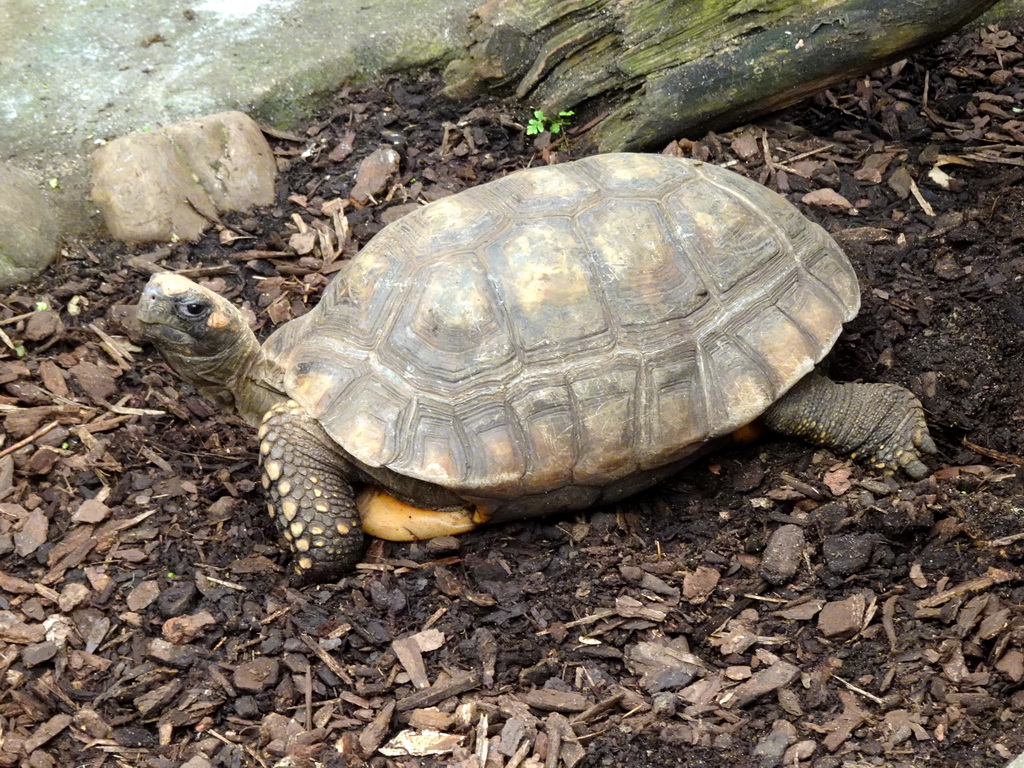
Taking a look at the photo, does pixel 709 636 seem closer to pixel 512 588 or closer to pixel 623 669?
pixel 623 669

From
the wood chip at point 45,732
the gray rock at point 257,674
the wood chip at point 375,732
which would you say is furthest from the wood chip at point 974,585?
the wood chip at point 45,732

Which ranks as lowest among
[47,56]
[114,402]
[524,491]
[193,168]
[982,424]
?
[982,424]

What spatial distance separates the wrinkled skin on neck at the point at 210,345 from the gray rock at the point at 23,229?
6.06ft

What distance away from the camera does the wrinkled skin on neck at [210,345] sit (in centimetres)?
470

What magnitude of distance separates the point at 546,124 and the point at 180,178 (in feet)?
9.13

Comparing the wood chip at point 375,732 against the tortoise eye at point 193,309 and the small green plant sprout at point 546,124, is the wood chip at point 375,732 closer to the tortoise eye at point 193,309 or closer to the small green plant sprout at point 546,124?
the tortoise eye at point 193,309

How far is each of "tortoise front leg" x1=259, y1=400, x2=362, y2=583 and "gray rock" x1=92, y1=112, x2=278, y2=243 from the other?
2603mm

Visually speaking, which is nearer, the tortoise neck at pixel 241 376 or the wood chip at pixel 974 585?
the wood chip at pixel 974 585

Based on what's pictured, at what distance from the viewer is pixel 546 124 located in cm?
715

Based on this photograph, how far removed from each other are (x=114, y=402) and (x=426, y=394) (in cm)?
226

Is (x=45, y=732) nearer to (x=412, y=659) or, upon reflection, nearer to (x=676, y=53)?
(x=412, y=659)

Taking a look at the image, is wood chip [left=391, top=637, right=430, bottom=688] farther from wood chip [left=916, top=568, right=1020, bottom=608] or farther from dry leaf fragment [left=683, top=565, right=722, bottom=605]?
wood chip [left=916, top=568, right=1020, bottom=608]

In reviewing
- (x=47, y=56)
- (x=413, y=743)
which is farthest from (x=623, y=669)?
(x=47, y=56)

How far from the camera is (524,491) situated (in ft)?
14.7
